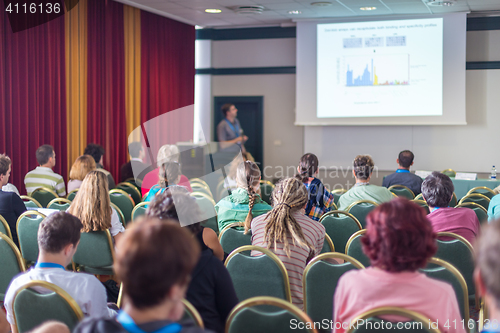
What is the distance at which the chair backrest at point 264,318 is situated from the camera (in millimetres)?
1635

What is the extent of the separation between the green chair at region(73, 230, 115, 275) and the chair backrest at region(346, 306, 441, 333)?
2.28 meters

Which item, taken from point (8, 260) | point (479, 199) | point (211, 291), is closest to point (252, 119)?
point (479, 199)

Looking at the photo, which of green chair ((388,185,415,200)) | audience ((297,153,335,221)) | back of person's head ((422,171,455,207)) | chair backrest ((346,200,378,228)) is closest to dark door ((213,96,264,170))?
green chair ((388,185,415,200))

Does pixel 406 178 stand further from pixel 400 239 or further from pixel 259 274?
pixel 400 239

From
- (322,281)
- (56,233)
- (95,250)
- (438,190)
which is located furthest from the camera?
(95,250)

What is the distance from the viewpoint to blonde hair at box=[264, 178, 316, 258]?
260 cm

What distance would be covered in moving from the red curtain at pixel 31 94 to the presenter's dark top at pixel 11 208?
3022 millimetres

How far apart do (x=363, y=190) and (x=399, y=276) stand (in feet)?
8.96

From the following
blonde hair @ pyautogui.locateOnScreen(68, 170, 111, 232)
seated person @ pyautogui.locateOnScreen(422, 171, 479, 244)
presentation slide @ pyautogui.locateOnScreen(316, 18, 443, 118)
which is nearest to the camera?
seated person @ pyautogui.locateOnScreen(422, 171, 479, 244)

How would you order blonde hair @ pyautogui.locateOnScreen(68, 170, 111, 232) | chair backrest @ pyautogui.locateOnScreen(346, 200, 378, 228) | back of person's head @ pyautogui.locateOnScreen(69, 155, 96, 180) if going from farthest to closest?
1. back of person's head @ pyautogui.locateOnScreen(69, 155, 96, 180)
2. chair backrest @ pyautogui.locateOnScreen(346, 200, 378, 228)
3. blonde hair @ pyautogui.locateOnScreen(68, 170, 111, 232)

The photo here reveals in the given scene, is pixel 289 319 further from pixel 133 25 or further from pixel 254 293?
pixel 133 25

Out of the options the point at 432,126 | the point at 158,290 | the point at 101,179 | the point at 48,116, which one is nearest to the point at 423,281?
the point at 158,290

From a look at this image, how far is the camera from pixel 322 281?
234cm

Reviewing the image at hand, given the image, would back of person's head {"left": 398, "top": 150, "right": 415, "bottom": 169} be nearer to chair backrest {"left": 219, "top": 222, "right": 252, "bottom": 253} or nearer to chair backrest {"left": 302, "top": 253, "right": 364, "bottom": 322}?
chair backrest {"left": 219, "top": 222, "right": 252, "bottom": 253}
